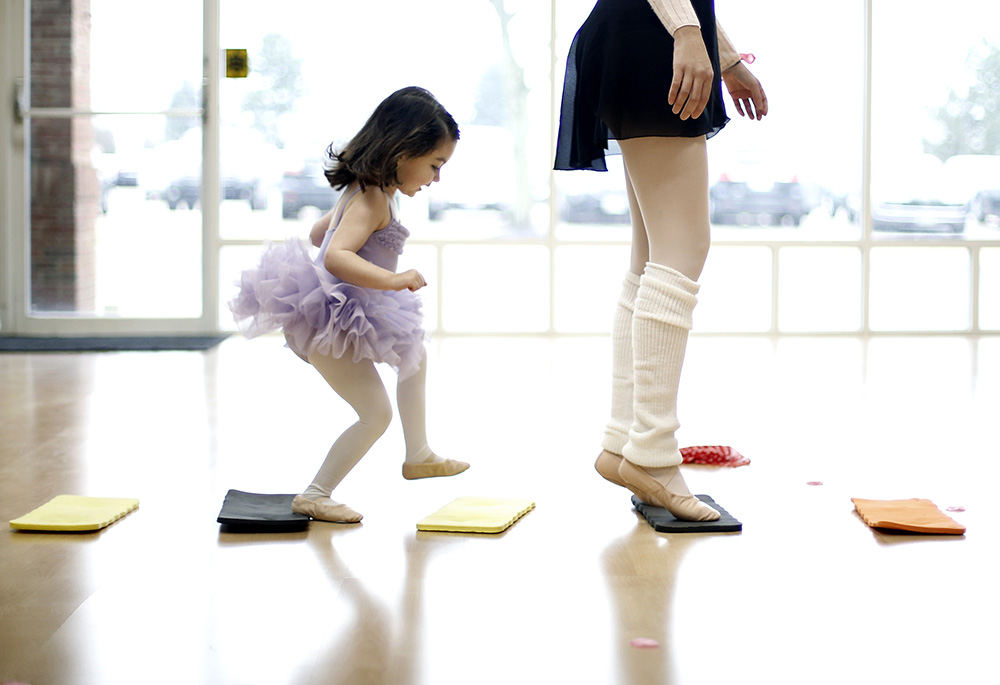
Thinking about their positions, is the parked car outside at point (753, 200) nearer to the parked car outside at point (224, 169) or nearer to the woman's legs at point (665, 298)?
the parked car outside at point (224, 169)

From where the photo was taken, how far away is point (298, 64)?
6484mm

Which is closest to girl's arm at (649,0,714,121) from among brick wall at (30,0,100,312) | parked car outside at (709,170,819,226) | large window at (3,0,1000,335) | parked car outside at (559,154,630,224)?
large window at (3,0,1000,335)

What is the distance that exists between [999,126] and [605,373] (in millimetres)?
3405

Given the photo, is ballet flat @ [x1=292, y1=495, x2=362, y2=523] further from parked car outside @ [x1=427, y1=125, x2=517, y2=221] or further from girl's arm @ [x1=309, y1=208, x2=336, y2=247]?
parked car outside @ [x1=427, y1=125, x2=517, y2=221]

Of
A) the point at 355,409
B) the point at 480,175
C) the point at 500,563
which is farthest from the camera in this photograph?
the point at 480,175

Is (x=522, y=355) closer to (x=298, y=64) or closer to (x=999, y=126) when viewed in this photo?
(x=298, y=64)

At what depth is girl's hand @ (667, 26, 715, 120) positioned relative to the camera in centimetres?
191

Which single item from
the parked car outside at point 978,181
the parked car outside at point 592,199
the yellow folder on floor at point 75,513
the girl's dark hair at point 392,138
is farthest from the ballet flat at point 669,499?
the parked car outside at point 978,181

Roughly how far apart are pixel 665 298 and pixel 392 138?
0.61m

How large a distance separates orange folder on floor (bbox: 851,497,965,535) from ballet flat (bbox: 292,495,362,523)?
912mm

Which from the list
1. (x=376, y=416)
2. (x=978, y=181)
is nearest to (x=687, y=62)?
(x=376, y=416)

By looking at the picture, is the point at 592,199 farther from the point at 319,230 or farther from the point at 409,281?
the point at 409,281

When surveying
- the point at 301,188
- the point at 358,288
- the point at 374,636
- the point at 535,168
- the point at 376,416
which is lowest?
the point at 374,636

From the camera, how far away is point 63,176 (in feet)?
20.8
